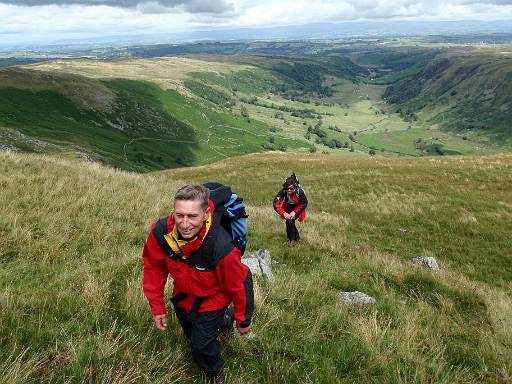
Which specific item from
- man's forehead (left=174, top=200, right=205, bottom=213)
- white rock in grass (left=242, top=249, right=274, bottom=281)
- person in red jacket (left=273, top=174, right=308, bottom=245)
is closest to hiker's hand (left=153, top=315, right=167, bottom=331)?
man's forehead (left=174, top=200, right=205, bottom=213)

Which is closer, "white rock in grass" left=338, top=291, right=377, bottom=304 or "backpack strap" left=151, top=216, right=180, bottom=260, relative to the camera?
"backpack strap" left=151, top=216, right=180, bottom=260

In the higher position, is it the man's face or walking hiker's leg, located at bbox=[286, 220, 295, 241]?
the man's face

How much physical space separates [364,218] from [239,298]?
18662mm

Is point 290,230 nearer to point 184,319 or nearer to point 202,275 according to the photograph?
point 184,319

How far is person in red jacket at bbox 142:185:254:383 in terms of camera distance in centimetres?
387

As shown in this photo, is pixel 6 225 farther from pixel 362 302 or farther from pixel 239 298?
pixel 362 302

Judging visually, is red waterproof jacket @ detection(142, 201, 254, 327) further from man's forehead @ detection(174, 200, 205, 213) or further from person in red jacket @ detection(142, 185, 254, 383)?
man's forehead @ detection(174, 200, 205, 213)

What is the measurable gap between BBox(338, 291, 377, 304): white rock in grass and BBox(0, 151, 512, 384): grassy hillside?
0.74 feet

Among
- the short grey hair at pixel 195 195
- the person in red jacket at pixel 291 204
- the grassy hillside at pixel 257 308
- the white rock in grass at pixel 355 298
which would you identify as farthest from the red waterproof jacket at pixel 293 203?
the short grey hair at pixel 195 195

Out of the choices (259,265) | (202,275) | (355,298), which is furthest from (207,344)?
(259,265)

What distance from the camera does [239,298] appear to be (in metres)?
4.01

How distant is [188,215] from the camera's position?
12.5 feet

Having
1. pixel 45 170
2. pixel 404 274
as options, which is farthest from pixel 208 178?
pixel 404 274

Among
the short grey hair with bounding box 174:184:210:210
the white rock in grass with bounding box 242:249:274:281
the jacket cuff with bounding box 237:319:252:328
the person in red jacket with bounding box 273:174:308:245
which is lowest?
the person in red jacket with bounding box 273:174:308:245
